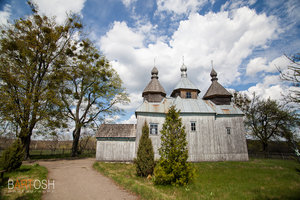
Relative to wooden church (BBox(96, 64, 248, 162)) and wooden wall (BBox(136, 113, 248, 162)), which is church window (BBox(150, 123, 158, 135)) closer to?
wooden church (BBox(96, 64, 248, 162))

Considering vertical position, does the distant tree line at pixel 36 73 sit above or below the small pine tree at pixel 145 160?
above

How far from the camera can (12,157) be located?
952 centimetres

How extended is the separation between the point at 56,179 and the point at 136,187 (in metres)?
5.28

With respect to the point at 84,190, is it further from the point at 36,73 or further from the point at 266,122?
the point at 266,122

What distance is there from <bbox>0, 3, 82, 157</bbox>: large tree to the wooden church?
686cm

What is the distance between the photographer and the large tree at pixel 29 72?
571 inches

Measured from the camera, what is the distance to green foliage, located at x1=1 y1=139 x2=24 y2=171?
9.29 metres

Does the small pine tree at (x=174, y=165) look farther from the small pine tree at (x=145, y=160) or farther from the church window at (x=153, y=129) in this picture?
the church window at (x=153, y=129)

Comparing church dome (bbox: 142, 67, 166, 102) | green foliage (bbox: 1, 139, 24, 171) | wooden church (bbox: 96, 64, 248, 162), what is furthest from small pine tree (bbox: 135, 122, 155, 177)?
church dome (bbox: 142, 67, 166, 102)

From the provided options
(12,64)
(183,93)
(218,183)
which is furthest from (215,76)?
(12,64)

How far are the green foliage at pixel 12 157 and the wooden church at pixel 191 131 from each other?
8.24m

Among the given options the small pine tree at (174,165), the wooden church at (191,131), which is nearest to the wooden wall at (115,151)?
the wooden church at (191,131)

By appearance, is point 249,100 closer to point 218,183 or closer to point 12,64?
point 218,183

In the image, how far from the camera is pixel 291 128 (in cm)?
2520
